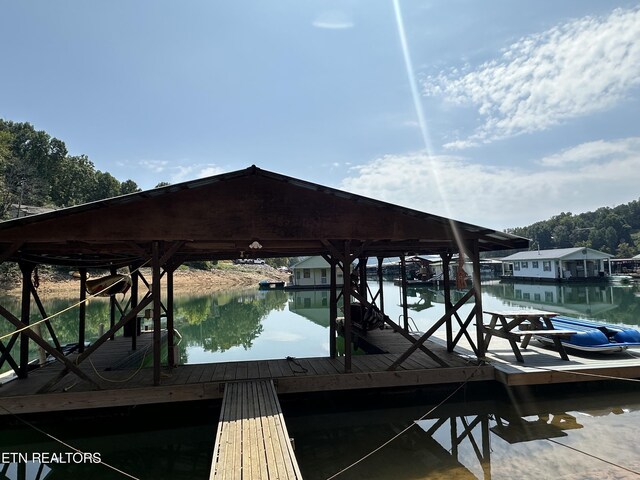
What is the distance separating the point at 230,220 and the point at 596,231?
102019 millimetres

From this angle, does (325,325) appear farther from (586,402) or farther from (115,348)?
(586,402)

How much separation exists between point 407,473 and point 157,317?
5075mm

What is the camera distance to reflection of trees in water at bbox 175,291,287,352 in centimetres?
1693

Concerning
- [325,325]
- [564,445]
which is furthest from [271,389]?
[325,325]

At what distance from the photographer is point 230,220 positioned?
7.52 meters

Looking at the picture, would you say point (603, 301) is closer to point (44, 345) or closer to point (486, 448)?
point (486, 448)

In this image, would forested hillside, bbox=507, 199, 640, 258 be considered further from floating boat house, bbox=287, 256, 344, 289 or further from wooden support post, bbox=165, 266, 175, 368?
wooden support post, bbox=165, 266, 175, 368

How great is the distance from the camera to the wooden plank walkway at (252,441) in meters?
4.27

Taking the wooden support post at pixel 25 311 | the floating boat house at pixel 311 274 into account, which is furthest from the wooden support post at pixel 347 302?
the floating boat house at pixel 311 274

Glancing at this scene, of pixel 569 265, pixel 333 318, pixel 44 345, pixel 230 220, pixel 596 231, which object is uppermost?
pixel 596 231

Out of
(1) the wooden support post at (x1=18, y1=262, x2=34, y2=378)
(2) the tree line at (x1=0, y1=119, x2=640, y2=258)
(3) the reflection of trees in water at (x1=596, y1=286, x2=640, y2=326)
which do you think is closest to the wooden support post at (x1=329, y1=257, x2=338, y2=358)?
(1) the wooden support post at (x1=18, y1=262, x2=34, y2=378)

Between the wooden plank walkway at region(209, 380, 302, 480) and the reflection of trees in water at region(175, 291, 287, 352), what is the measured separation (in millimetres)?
9088

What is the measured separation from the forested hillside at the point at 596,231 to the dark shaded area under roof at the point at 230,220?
82858mm

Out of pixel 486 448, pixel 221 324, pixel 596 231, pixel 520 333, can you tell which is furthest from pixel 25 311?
pixel 596 231
